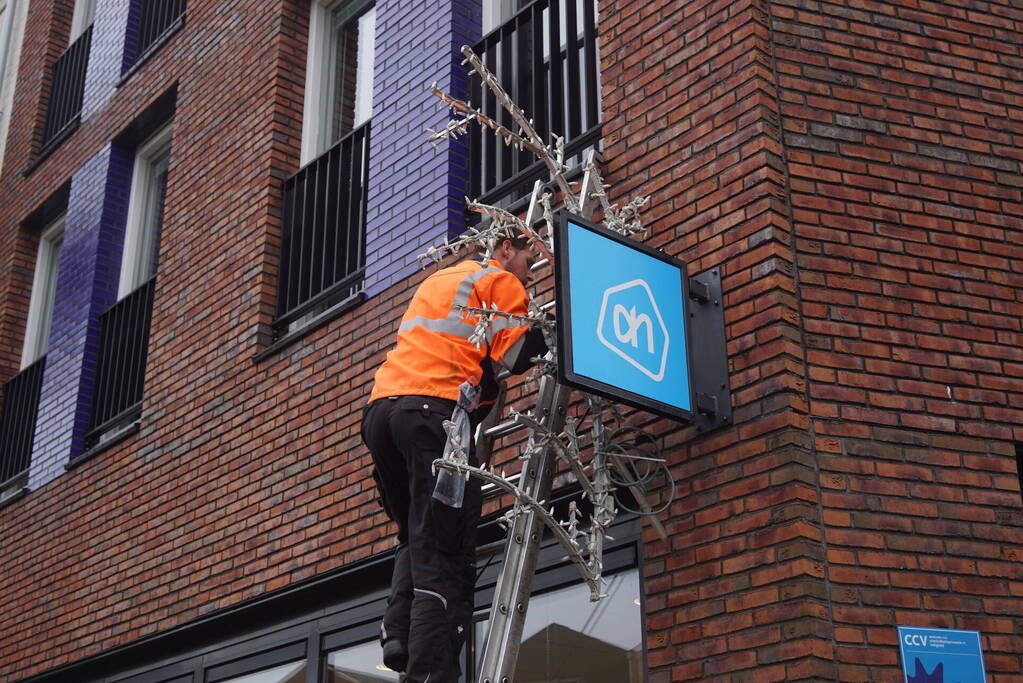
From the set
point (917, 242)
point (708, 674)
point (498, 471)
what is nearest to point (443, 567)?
point (708, 674)

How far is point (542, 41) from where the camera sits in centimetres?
792

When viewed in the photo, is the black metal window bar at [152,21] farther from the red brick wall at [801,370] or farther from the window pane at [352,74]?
the red brick wall at [801,370]

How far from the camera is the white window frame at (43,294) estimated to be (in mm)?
13055

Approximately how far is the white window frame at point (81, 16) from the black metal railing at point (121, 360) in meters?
4.66

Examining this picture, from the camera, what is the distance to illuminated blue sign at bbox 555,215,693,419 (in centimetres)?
542

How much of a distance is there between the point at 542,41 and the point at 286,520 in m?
3.22

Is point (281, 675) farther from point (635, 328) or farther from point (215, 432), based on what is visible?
point (635, 328)

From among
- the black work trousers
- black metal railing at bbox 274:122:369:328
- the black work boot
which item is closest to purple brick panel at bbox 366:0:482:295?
black metal railing at bbox 274:122:369:328

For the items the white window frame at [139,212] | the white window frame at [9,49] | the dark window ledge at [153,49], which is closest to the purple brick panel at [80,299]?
the white window frame at [139,212]

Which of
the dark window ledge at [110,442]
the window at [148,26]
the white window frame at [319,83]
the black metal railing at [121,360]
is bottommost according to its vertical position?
the dark window ledge at [110,442]

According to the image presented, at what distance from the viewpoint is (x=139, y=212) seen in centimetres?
1197

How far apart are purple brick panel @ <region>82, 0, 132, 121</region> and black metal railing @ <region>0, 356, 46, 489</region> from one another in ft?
8.30

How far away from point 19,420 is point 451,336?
25.9ft

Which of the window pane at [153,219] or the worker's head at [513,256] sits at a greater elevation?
the window pane at [153,219]
